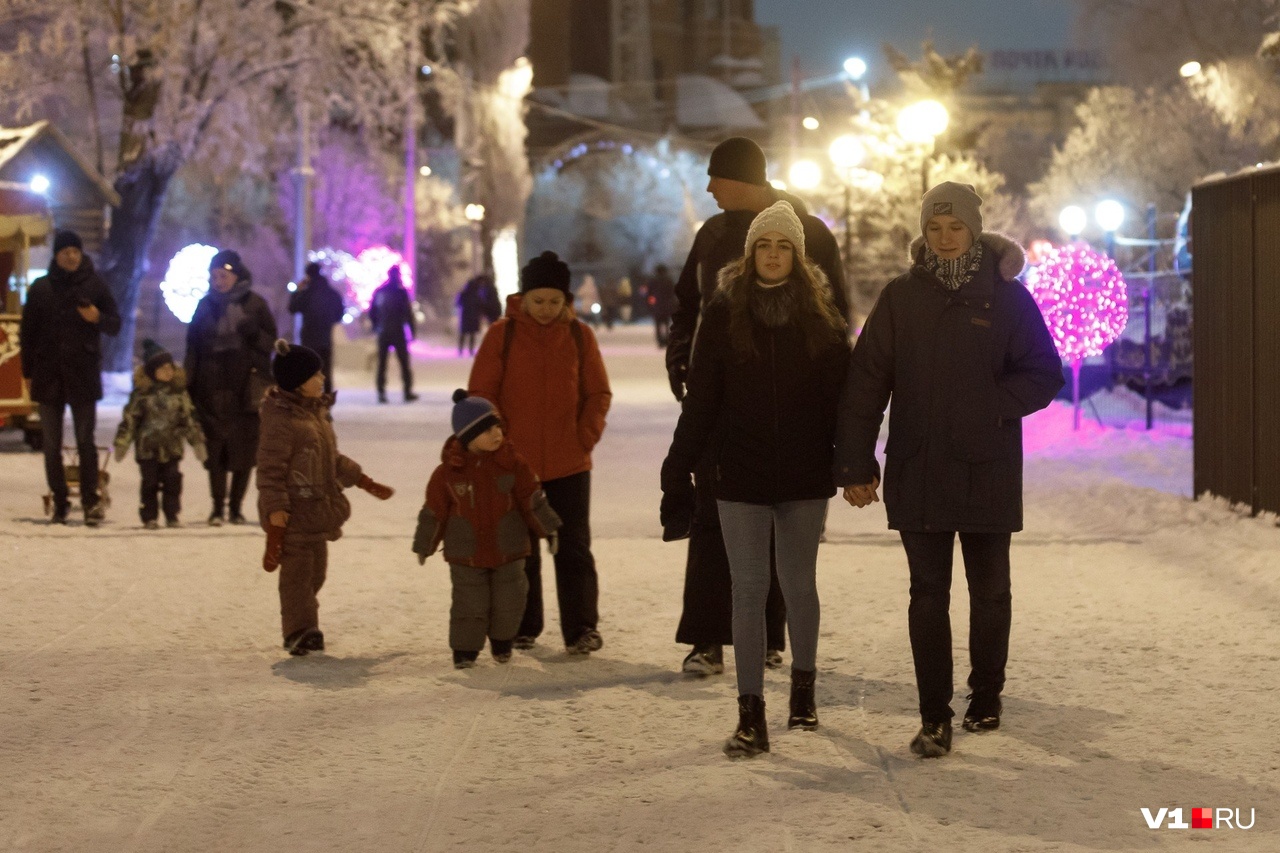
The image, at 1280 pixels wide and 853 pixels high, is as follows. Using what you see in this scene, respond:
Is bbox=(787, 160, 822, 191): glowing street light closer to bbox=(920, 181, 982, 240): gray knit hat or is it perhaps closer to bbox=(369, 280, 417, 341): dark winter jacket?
bbox=(369, 280, 417, 341): dark winter jacket

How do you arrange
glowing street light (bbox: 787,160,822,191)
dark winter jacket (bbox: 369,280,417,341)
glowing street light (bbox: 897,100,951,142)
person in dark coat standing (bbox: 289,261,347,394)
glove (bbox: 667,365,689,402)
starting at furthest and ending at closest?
1. glowing street light (bbox: 787,160,822,191)
2. dark winter jacket (bbox: 369,280,417,341)
3. person in dark coat standing (bbox: 289,261,347,394)
4. glowing street light (bbox: 897,100,951,142)
5. glove (bbox: 667,365,689,402)

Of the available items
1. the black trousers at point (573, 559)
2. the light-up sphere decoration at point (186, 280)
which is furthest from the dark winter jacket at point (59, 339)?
the light-up sphere decoration at point (186, 280)

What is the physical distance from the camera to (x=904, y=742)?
6477 millimetres

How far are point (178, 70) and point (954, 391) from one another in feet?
66.7

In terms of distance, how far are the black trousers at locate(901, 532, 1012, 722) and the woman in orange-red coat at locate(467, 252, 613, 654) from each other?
219 cm

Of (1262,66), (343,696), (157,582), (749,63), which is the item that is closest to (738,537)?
(343,696)

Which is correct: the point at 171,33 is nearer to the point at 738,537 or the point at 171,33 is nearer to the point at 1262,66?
the point at 738,537

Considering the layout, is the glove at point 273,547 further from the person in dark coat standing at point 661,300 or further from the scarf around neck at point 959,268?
the person in dark coat standing at point 661,300

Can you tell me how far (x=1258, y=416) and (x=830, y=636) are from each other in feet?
15.5

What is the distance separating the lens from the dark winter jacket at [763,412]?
631 centimetres

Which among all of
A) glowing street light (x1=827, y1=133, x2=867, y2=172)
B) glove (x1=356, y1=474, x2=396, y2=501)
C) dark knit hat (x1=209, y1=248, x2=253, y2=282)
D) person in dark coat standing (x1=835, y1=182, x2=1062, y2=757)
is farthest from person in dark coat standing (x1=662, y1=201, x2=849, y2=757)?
glowing street light (x1=827, y1=133, x2=867, y2=172)

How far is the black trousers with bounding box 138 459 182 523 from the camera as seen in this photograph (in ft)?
41.2

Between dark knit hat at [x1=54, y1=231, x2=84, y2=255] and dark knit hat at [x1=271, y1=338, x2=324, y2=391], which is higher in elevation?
dark knit hat at [x1=54, y1=231, x2=84, y2=255]

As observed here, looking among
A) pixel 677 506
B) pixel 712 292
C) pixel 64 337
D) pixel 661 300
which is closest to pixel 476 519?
Answer: pixel 712 292
